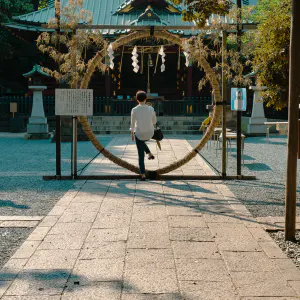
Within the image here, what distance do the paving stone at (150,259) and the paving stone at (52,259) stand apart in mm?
489

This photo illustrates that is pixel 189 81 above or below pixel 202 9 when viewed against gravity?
above

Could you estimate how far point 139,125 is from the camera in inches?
345

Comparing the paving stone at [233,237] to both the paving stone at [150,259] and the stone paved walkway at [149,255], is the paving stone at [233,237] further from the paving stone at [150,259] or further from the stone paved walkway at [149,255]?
the paving stone at [150,259]

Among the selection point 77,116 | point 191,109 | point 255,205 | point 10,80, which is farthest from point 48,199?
point 10,80

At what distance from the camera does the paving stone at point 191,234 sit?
5031 millimetres

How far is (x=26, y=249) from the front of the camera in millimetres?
4711

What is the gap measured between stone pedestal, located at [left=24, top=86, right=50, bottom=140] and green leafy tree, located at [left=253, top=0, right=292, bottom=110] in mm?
13232

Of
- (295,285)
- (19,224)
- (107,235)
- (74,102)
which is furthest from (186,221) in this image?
(74,102)

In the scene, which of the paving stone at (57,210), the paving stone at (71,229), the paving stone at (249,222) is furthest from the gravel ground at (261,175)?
the paving stone at (57,210)

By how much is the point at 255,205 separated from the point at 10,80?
22990 millimetres

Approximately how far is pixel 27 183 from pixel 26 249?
13.4ft

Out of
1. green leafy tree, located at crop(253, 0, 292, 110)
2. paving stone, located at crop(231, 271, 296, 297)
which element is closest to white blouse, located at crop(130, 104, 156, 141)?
green leafy tree, located at crop(253, 0, 292, 110)

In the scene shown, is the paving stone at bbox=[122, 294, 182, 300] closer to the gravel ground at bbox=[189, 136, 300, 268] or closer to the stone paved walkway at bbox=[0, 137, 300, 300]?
the stone paved walkway at bbox=[0, 137, 300, 300]

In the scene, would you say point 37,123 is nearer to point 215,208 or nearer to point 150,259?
point 215,208
